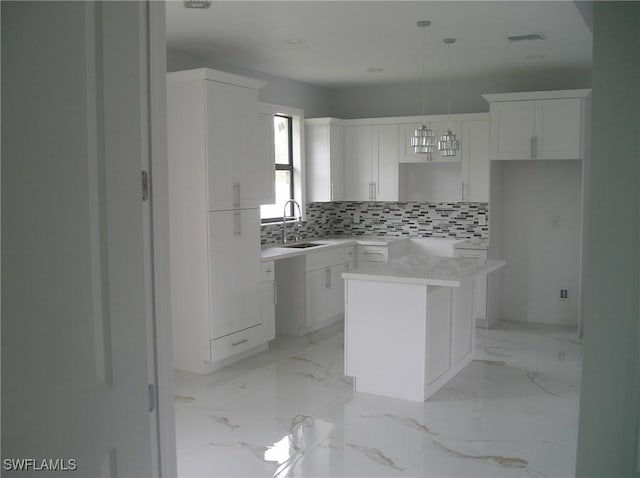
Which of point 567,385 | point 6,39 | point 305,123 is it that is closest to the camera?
point 6,39

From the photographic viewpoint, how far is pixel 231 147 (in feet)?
17.9

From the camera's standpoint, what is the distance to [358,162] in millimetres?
7922

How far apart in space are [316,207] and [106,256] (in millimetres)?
6608

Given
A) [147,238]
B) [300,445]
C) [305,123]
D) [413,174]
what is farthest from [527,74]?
[147,238]

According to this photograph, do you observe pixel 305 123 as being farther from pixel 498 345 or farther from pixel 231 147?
pixel 498 345

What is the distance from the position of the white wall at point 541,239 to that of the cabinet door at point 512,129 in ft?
1.86

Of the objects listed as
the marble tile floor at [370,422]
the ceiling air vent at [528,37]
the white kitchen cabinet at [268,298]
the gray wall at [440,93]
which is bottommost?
the marble tile floor at [370,422]

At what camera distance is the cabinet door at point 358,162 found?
7.86m

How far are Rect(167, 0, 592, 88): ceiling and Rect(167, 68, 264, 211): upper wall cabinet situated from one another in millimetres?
376

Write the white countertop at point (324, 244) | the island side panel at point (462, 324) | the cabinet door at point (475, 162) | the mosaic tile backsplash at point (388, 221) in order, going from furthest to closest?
the mosaic tile backsplash at point (388, 221) → the cabinet door at point (475, 162) → the white countertop at point (324, 244) → the island side panel at point (462, 324)

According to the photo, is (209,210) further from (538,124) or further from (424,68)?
(538,124)

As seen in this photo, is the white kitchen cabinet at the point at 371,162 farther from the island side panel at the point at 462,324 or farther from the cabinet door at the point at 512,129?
the island side panel at the point at 462,324

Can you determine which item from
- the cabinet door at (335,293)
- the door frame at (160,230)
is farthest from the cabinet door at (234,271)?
the door frame at (160,230)

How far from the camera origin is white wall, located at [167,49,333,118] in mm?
5949
